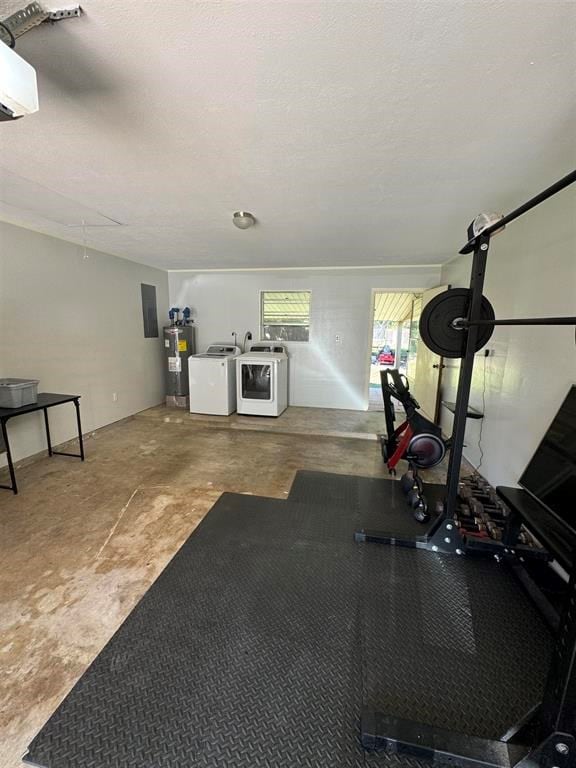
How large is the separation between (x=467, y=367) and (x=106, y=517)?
2.77 meters

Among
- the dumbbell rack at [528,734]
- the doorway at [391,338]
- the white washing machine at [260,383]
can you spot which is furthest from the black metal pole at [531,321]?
the doorway at [391,338]

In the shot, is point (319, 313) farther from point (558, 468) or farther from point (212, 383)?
point (558, 468)

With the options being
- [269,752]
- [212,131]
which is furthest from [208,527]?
[212,131]

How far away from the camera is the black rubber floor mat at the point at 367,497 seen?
240 cm

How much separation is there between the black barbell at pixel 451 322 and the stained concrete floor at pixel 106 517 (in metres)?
1.68

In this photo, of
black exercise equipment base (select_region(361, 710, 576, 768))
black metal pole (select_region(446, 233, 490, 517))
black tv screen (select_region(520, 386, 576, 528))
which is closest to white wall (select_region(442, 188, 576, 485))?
black tv screen (select_region(520, 386, 576, 528))

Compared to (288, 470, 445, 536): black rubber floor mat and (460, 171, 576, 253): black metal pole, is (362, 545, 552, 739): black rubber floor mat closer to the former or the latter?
(288, 470, 445, 536): black rubber floor mat

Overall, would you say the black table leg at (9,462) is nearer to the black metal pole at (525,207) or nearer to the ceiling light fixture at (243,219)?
the ceiling light fixture at (243,219)

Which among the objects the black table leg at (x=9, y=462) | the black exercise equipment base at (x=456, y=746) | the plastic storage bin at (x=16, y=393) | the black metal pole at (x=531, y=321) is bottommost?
the black exercise equipment base at (x=456, y=746)

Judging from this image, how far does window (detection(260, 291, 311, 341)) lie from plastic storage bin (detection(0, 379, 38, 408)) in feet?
11.6

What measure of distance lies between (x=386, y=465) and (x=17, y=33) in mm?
3694

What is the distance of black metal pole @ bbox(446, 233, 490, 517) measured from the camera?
1.91m

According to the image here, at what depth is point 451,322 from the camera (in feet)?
6.82

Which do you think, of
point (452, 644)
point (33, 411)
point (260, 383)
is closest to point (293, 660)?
point (452, 644)
